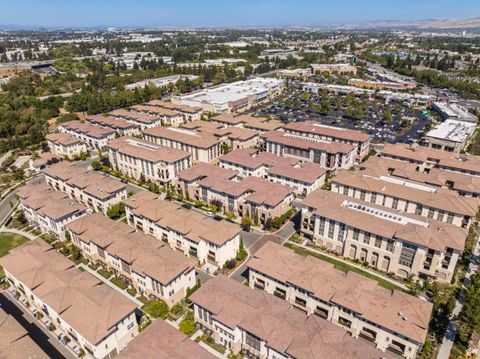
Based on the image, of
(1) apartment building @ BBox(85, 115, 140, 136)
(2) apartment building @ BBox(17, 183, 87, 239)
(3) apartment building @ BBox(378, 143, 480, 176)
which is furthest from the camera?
(1) apartment building @ BBox(85, 115, 140, 136)

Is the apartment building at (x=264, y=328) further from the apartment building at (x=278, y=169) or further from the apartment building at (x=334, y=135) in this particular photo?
the apartment building at (x=334, y=135)

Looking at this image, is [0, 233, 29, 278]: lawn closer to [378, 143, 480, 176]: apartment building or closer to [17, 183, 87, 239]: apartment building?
[17, 183, 87, 239]: apartment building

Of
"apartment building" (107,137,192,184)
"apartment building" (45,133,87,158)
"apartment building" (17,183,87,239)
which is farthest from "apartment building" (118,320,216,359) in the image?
"apartment building" (45,133,87,158)

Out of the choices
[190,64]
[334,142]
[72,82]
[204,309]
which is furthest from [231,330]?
[190,64]

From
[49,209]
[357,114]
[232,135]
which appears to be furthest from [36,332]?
[357,114]

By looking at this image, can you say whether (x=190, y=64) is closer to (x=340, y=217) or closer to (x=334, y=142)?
(x=334, y=142)

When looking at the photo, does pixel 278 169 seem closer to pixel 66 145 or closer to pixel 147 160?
pixel 147 160
